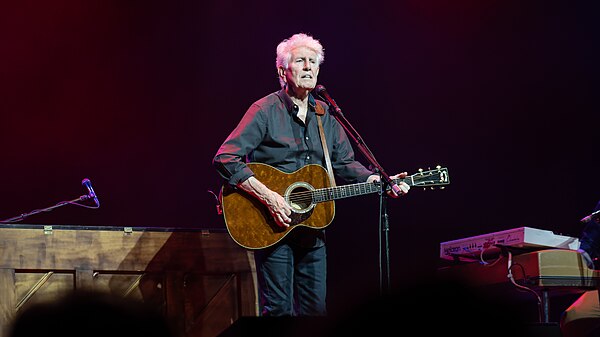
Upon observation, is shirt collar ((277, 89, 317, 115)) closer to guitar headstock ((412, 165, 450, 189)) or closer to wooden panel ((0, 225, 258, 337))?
guitar headstock ((412, 165, 450, 189))

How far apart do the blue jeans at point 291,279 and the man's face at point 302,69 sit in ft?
3.26

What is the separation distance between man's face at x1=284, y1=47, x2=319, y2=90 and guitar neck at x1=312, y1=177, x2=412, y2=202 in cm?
65

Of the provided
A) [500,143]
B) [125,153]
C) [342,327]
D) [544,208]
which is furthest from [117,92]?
[342,327]

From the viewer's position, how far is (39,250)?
15.0ft

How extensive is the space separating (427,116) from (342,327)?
5592 mm

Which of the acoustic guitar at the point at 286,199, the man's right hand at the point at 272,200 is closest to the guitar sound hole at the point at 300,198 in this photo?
the acoustic guitar at the point at 286,199

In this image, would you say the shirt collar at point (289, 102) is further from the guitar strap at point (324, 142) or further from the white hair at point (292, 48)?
the white hair at point (292, 48)

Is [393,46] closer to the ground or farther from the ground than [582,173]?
farther from the ground

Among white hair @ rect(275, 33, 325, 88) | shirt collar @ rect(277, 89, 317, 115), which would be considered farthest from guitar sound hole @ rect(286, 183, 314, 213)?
white hair @ rect(275, 33, 325, 88)

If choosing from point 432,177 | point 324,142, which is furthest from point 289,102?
point 432,177

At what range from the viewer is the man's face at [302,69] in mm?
4453

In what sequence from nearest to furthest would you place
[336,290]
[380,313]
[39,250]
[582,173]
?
[380,313] → [39,250] → [582,173] → [336,290]

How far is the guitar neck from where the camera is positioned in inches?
169

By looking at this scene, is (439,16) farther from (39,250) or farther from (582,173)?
(39,250)
